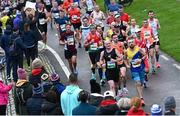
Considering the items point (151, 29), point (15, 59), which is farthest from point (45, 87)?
point (151, 29)

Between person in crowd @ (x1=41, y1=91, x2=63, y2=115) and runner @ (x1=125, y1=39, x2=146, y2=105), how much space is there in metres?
5.14

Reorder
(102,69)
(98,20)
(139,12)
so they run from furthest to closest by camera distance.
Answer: (139,12)
(98,20)
(102,69)

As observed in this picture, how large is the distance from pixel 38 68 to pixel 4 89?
1186 millimetres

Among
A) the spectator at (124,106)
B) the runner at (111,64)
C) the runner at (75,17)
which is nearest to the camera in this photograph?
the spectator at (124,106)

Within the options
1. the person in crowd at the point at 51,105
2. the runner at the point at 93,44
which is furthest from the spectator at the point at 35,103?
the runner at the point at 93,44

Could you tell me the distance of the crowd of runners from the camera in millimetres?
12875

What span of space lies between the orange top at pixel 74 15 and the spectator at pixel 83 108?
13.0m

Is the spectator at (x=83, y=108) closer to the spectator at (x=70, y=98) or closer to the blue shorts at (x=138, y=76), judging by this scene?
the spectator at (x=70, y=98)

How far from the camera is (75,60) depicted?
819 inches

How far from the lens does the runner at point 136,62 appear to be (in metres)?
18.0

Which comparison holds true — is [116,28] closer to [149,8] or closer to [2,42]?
[2,42]

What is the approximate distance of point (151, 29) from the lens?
20.9 meters

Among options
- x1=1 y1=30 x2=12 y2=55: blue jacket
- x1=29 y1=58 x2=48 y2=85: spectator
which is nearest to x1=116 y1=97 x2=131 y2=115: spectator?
x1=29 y1=58 x2=48 y2=85: spectator

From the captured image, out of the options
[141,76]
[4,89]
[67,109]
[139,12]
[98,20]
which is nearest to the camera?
[67,109]
